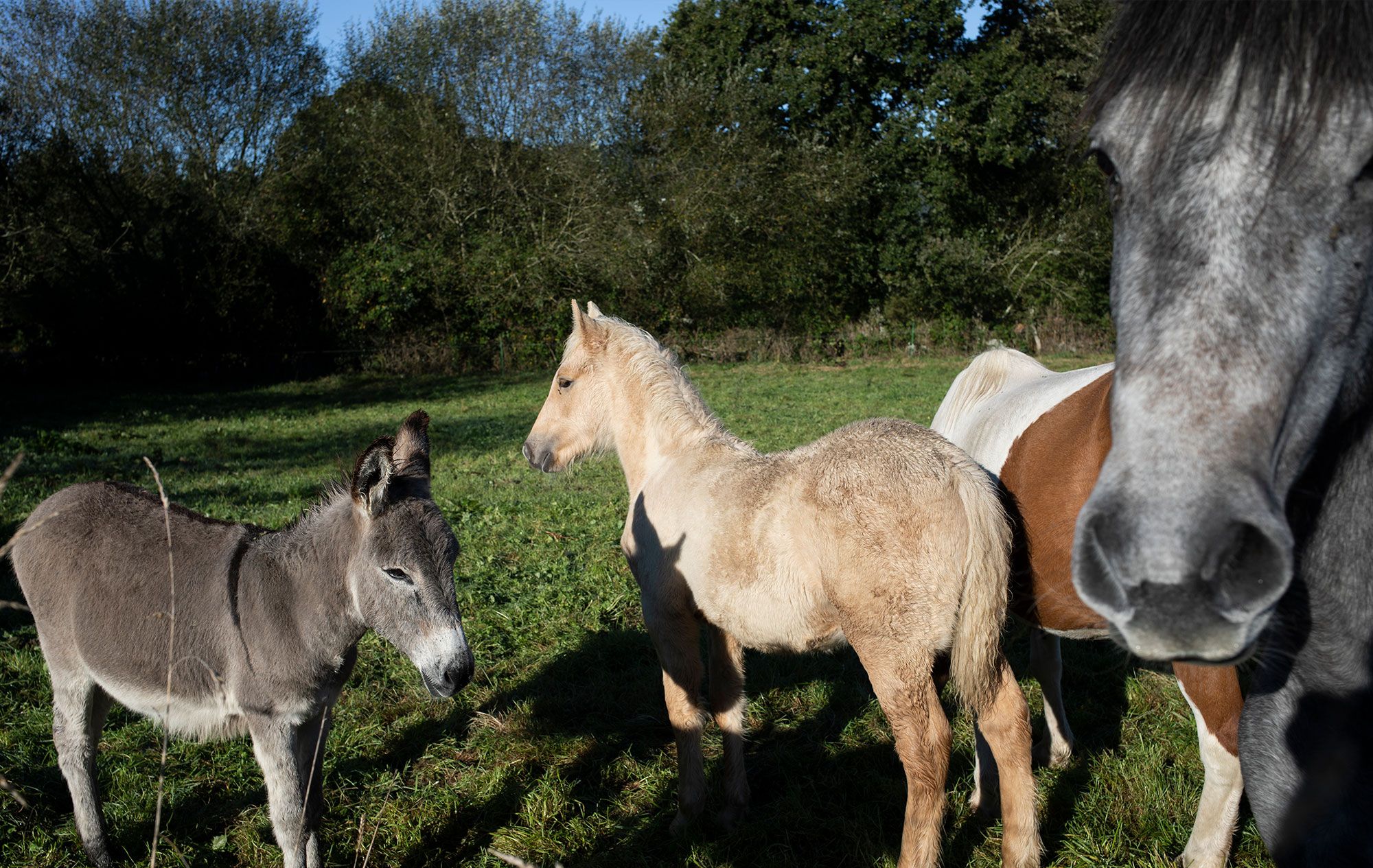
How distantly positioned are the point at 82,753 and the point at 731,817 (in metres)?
2.92

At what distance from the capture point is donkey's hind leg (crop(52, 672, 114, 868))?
144 inches

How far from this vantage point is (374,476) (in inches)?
131

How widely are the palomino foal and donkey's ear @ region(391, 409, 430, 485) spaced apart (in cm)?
112

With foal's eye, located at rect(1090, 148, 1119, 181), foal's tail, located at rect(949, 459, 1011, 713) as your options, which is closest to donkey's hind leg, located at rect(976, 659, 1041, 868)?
foal's tail, located at rect(949, 459, 1011, 713)

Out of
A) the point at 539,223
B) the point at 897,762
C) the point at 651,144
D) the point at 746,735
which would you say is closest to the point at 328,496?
the point at 746,735

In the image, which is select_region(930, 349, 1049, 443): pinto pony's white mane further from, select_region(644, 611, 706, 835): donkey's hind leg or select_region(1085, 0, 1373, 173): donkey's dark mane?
select_region(1085, 0, 1373, 173): donkey's dark mane

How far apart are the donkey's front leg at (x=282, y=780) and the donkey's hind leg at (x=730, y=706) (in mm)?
1857

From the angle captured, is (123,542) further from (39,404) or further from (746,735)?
(39,404)

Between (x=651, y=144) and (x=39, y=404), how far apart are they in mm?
19157

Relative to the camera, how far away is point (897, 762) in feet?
14.5

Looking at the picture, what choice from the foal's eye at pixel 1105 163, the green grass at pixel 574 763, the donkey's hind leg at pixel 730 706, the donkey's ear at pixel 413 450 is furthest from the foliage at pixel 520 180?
the foal's eye at pixel 1105 163

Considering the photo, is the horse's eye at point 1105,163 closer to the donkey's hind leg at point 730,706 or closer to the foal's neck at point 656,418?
the foal's neck at point 656,418

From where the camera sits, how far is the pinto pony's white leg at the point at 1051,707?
442 cm

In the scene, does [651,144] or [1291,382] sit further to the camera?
[651,144]
